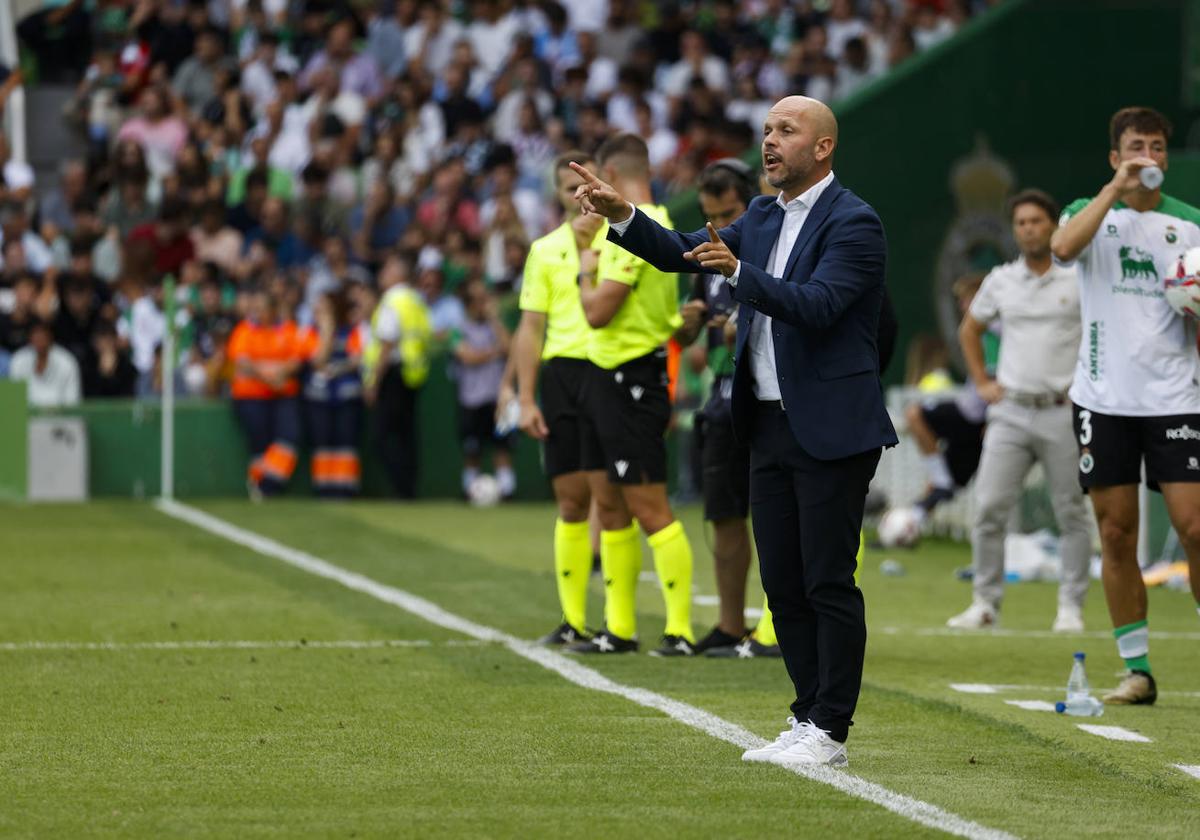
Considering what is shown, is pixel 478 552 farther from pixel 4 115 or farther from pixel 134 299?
pixel 4 115

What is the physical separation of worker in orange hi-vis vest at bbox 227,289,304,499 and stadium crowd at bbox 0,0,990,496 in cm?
2

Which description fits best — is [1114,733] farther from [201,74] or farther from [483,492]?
[201,74]

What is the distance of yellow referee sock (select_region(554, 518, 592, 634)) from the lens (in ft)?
34.9

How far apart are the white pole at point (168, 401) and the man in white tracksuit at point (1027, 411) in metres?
10.7

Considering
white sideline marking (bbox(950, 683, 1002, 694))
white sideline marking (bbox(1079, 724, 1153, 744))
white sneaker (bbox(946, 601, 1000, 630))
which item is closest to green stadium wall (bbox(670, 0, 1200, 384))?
white sneaker (bbox(946, 601, 1000, 630))

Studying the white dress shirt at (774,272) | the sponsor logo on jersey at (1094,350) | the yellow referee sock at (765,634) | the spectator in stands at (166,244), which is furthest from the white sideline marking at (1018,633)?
the spectator in stands at (166,244)

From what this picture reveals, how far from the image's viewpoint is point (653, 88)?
26.3m

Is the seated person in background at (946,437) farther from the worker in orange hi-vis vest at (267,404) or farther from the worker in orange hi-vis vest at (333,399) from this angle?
the worker in orange hi-vis vest at (267,404)

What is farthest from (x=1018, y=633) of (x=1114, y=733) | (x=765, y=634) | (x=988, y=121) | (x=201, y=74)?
(x=201, y=74)

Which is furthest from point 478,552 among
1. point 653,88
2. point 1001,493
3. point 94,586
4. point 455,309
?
point 653,88

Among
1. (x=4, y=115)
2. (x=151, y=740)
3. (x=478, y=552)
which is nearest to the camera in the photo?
(x=151, y=740)

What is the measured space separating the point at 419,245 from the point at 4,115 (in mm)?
6018

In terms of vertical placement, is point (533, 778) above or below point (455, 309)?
below

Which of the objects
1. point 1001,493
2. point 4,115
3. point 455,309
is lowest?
point 1001,493
